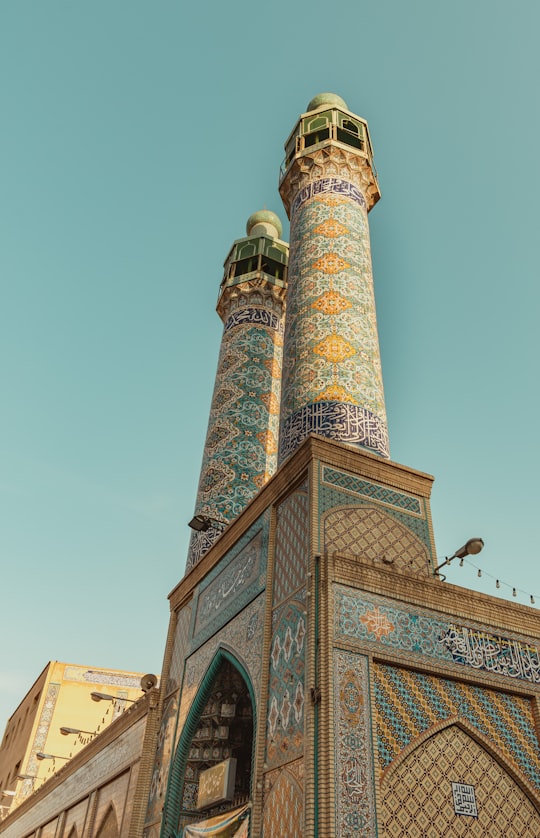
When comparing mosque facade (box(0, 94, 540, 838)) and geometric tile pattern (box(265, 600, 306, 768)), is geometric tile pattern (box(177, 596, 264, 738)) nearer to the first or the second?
mosque facade (box(0, 94, 540, 838))

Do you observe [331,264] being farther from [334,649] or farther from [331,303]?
[334,649]

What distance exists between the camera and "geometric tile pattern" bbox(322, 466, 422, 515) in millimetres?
6297

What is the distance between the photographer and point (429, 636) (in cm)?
571

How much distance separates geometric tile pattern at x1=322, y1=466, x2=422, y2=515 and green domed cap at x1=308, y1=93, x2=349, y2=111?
7.24m

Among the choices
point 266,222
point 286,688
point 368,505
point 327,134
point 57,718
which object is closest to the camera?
point 286,688

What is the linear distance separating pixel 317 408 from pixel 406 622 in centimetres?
258

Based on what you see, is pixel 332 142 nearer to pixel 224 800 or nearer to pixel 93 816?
pixel 224 800

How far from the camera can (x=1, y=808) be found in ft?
62.2

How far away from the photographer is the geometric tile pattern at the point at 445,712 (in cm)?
511

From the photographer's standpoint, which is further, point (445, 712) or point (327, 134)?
point (327, 134)

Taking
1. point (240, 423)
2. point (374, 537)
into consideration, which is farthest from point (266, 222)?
point (374, 537)

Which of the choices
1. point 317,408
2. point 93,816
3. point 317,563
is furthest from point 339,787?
point 93,816

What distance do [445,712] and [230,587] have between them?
8.26 ft

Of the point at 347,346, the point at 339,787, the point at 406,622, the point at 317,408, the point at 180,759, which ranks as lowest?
the point at 339,787
